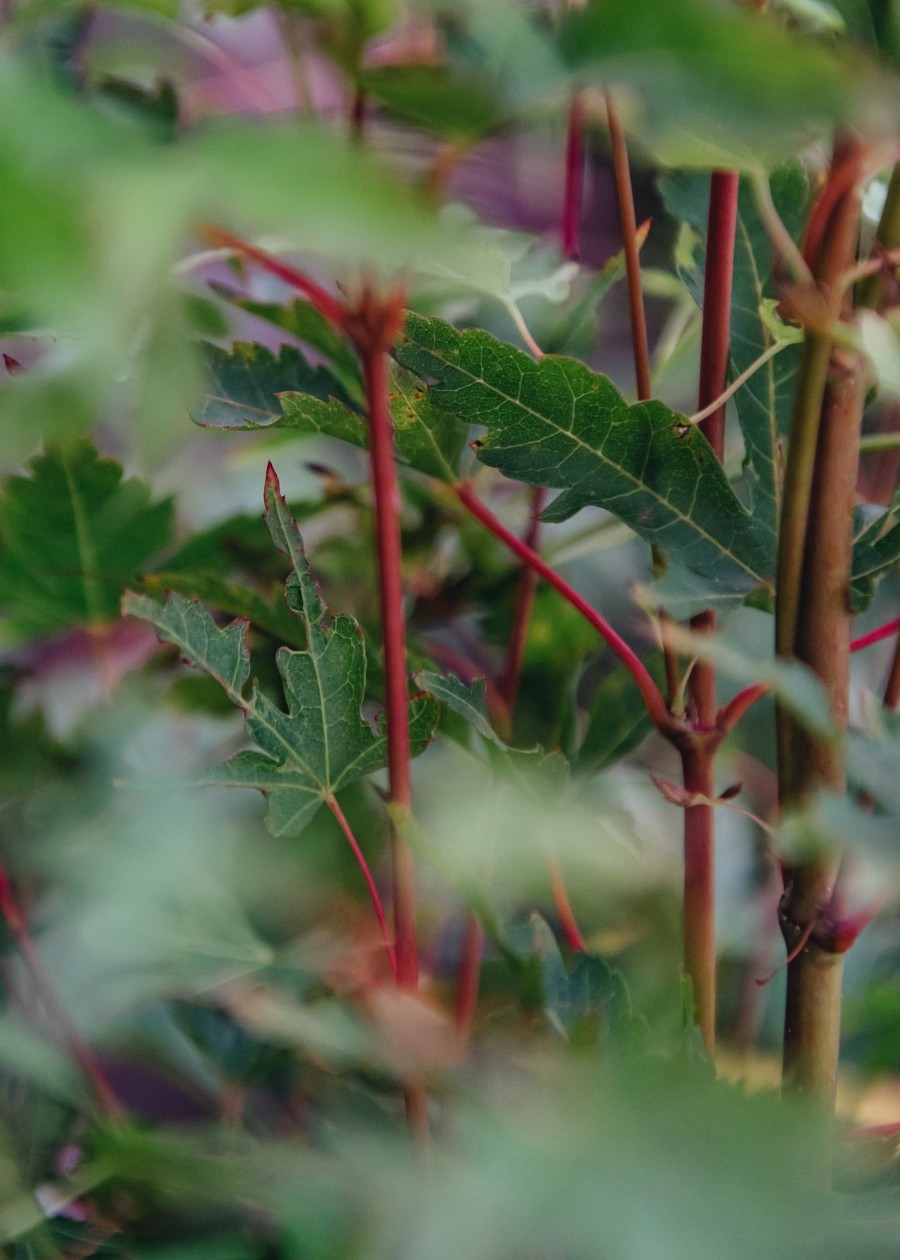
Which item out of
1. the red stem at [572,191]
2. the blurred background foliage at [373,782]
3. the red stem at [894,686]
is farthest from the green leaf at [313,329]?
the red stem at [894,686]

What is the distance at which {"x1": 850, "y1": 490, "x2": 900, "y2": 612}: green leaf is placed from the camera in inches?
12.5

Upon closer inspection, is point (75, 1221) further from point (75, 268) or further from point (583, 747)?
point (75, 268)

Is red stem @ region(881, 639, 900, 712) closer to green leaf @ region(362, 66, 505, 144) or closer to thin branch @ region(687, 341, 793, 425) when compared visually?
thin branch @ region(687, 341, 793, 425)

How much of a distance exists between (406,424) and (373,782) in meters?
0.13

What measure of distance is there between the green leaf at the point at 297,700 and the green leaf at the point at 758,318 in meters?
0.14

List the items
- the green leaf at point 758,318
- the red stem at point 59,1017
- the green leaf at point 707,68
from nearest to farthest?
the green leaf at point 707,68
the green leaf at point 758,318
the red stem at point 59,1017

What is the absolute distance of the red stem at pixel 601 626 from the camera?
1.07 ft

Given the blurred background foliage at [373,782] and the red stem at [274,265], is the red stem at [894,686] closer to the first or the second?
the blurred background foliage at [373,782]

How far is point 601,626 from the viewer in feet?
1.12

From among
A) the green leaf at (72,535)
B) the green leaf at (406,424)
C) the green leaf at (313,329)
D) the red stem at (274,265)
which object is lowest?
the green leaf at (72,535)

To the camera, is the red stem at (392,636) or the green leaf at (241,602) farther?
the green leaf at (241,602)

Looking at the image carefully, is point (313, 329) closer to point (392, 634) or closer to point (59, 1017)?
point (392, 634)

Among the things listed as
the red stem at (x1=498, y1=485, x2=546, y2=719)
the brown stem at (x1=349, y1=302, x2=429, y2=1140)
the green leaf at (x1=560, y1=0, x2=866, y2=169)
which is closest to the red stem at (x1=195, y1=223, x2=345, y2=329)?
the brown stem at (x1=349, y1=302, x2=429, y2=1140)

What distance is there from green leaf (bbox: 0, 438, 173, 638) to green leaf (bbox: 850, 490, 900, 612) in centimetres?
32
